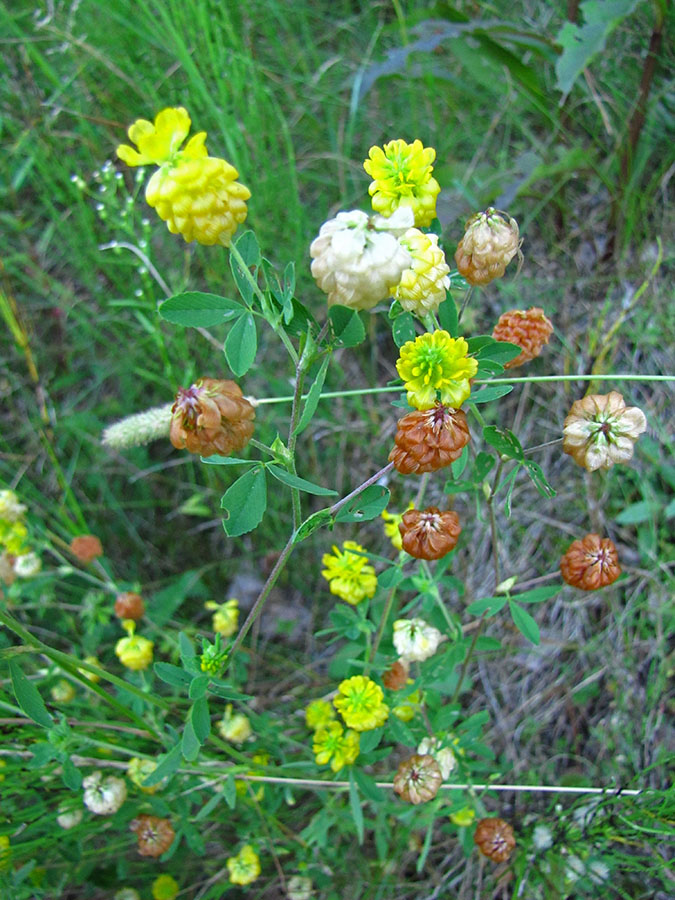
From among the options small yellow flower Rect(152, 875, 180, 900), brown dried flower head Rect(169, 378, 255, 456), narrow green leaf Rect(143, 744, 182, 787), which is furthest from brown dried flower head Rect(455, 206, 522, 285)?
small yellow flower Rect(152, 875, 180, 900)

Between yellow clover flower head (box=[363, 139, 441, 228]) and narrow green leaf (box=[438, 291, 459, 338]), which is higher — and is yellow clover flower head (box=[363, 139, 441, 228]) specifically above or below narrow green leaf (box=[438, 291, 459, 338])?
above

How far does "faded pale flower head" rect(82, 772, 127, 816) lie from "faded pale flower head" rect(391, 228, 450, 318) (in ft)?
4.26

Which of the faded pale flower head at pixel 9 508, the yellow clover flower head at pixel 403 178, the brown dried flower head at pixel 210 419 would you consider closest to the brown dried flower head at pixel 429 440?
the brown dried flower head at pixel 210 419

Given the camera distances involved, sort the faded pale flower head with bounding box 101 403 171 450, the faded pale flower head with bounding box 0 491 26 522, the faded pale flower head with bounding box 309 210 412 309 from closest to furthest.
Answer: the faded pale flower head with bounding box 309 210 412 309 < the faded pale flower head with bounding box 101 403 171 450 < the faded pale flower head with bounding box 0 491 26 522

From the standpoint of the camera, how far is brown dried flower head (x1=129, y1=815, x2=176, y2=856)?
173 centimetres

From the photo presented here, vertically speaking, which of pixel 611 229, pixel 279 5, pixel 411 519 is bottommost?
pixel 611 229

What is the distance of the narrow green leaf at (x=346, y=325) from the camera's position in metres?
1.02

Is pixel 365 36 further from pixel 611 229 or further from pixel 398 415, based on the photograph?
pixel 398 415

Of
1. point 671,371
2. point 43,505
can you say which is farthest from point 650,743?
point 43,505

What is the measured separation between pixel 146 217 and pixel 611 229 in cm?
186

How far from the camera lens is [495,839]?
1.63 metres

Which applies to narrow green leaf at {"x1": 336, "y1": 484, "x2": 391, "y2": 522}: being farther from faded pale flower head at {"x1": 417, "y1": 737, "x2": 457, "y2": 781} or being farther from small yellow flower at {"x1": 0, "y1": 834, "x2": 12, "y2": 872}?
small yellow flower at {"x1": 0, "y1": 834, "x2": 12, "y2": 872}

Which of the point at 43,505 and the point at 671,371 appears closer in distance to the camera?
the point at 671,371

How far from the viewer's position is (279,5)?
292cm
